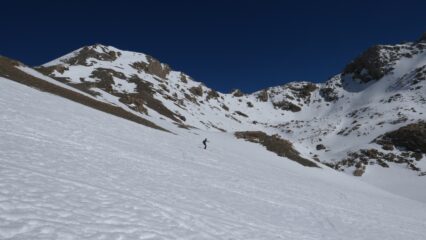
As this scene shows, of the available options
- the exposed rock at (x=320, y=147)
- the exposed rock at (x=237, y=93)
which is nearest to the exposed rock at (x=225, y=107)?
the exposed rock at (x=237, y=93)

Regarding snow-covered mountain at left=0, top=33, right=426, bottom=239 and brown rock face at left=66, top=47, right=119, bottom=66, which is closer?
snow-covered mountain at left=0, top=33, right=426, bottom=239

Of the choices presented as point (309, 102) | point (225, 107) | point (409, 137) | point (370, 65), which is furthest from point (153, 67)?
point (370, 65)

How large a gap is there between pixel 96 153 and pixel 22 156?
5050 millimetres

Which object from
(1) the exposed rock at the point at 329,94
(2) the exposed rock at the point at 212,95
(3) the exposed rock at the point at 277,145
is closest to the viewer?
(3) the exposed rock at the point at 277,145

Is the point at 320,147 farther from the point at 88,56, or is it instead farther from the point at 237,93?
the point at 237,93

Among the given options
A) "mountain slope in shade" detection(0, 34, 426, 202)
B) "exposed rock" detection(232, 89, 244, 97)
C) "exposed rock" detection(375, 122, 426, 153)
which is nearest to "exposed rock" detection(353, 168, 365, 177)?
"mountain slope in shade" detection(0, 34, 426, 202)

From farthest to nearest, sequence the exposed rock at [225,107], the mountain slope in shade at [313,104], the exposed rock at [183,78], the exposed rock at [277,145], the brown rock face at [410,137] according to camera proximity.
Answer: the exposed rock at [183,78] < the exposed rock at [225,107] < the brown rock face at [410,137] < the mountain slope in shade at [313,104] < the exposed rock at [277,145]

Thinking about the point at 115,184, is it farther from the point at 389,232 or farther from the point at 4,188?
the point at 389,232

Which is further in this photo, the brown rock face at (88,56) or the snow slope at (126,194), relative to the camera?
the brown rock face at (88,56)

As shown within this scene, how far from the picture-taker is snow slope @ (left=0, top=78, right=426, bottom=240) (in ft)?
27.9

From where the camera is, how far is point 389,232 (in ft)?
60.5

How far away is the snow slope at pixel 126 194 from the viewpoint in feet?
27.9

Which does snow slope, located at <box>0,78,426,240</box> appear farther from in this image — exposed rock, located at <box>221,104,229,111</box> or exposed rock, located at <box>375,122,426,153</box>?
exposed rock, located at <box>221,104,229,111</box>

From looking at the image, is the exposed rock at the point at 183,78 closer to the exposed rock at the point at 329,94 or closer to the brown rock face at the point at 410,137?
the exposed rock at the point at 329,94
